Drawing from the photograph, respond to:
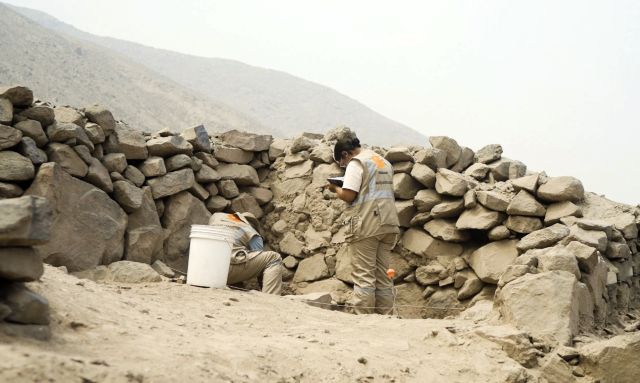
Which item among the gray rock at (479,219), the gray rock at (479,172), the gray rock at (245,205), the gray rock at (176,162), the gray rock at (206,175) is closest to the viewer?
the gray rock at (479,219)

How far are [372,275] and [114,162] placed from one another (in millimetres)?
2908

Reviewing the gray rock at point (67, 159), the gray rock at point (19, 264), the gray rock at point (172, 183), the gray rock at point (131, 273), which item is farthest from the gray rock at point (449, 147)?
the gray rock at point (19, 264)

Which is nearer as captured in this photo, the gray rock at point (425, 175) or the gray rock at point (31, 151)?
the gray rock at point (31, 151)

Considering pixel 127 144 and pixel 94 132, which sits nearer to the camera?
pixel 94 132

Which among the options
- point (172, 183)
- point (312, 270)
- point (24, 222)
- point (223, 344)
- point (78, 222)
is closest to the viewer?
point (24, 222)

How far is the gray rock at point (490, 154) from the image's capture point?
801 cm

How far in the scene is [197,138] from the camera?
7.50 metres

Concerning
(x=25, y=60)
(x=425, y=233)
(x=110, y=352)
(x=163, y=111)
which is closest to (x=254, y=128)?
(x=163, y=111)

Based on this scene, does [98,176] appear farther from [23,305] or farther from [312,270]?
[23,305]

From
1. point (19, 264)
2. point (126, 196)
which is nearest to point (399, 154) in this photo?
point (126, 196)

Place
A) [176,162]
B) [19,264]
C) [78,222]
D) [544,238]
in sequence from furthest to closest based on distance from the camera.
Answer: [176,162], [78,222], [544,238], [19,264]

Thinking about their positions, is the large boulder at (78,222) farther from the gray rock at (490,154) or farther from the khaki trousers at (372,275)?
the gray rock at (490,154)

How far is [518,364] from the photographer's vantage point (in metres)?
3.99

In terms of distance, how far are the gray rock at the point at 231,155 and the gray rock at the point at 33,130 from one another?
2.38 m
